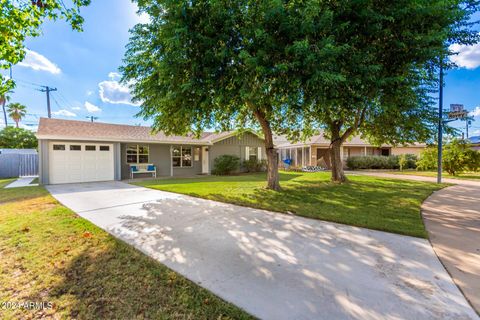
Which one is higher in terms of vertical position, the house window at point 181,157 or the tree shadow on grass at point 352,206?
the house window at point 181,157

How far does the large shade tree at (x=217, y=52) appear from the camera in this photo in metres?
5.20

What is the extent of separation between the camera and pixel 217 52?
577cm

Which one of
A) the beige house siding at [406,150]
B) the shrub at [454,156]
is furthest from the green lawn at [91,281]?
the beige house siding at [406,150]

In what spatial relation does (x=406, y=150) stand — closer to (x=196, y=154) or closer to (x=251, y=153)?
(x=251, y=153)

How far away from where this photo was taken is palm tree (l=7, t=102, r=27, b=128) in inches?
1222

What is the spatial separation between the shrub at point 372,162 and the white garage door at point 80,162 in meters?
20.3

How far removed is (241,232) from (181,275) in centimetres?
166

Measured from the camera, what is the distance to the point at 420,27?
539 centimetres

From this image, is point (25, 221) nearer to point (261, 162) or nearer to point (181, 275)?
point (181, 275)

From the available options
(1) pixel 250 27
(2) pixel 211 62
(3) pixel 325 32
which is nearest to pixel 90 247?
(2) pixel 211 62

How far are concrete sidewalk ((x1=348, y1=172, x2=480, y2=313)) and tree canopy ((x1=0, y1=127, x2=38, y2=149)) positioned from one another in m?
36.5

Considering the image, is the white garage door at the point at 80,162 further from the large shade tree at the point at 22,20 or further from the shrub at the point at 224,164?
the large shade tree at the point at 22,20

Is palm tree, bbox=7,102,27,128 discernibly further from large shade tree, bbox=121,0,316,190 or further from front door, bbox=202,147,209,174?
large shade tree, bbox=121,0,316,190

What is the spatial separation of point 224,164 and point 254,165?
345 centimetres
